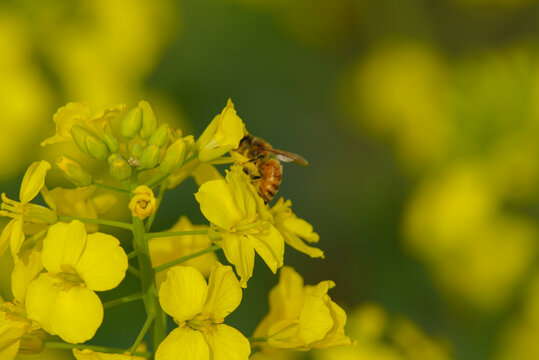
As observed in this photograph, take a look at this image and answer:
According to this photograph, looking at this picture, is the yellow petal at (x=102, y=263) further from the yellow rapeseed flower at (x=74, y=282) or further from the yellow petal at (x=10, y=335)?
the yellow petal at (x=10, y=335)

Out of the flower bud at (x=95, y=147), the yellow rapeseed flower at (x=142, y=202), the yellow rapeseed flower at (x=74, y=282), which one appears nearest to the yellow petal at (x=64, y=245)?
the yellow rapeseed flower at (x=74, y=282)

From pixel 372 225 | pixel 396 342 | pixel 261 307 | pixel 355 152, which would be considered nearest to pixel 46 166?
pixel 396 342

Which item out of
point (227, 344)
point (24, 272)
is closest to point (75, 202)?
point (24, 272)

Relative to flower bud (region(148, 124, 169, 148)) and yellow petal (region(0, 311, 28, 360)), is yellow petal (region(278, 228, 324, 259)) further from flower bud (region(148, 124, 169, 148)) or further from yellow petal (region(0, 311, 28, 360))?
yellow petal (region(0, 311, 28, 360))

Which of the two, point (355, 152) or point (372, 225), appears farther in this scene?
point (355, 152)

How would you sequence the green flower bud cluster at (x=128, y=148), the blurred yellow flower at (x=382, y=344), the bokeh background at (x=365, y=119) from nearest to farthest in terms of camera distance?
the green flower bud cluster at (x=128, y=148)
the blurred yellow flower at (x=382, y=344)
the bokeh background at (x=365, y=119)

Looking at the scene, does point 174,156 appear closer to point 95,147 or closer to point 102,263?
point 95,147

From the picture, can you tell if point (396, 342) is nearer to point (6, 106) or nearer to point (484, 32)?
point (6, 106)
